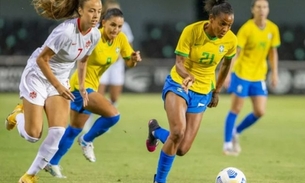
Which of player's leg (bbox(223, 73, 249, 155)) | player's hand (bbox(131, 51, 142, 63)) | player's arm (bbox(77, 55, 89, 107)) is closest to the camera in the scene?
player's arm (bbox(77, 55, 89, 107))

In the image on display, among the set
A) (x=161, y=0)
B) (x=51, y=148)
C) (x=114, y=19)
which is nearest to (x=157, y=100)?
(x=161, y=0)

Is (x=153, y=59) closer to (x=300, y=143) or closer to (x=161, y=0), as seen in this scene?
(x=161, y=0)

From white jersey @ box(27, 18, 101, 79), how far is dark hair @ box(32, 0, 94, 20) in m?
0.12

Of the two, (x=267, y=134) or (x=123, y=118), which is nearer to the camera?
(x=267, y=134)

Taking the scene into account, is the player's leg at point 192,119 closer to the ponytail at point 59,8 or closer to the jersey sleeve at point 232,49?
the jersey sleeve at point 232,49

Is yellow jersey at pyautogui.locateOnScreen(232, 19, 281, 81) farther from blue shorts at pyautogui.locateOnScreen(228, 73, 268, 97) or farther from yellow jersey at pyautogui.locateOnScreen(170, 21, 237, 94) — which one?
yellow jersey at pyautogui.locateOnScreen(170, 21, 237, 94)

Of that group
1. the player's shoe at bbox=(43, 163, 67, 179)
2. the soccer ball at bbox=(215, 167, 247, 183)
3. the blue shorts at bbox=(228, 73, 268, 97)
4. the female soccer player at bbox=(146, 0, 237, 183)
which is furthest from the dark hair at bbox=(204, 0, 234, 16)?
the blue shorts at bbox=(228, 73, 268, 97)

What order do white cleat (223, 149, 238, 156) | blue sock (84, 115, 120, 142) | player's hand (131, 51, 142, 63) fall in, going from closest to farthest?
player's hand (131, 51, 142, 63) < blue sock (84, 115, 120, 142) < white cleat (223, 149, 238, 156)

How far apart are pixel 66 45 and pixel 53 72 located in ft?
1.09

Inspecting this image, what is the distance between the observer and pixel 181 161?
1050 cm

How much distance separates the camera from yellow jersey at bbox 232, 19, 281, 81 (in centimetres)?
1169

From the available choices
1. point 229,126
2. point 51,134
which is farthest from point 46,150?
point 229,126

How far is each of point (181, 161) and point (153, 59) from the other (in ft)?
38.7

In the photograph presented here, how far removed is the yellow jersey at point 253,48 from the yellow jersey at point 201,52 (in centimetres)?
325
